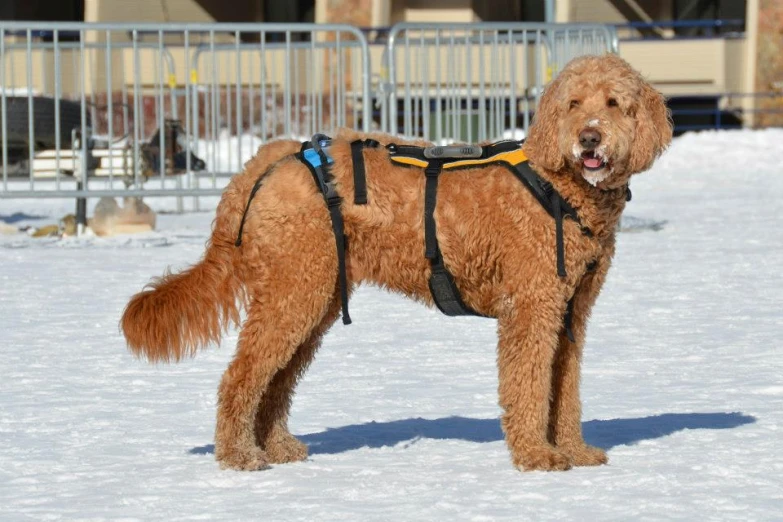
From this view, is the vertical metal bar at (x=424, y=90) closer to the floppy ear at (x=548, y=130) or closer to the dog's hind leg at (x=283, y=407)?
the dog's hind leg at (x=283, y=407)

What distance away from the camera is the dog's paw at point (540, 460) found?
5.34 m

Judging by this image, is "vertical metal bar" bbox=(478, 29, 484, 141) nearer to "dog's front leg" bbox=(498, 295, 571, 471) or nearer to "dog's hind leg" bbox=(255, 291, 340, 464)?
"dog's hind leg" bbox=(255, 291, 340, 464)

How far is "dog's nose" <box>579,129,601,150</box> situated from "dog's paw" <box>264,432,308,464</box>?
1.63 meters

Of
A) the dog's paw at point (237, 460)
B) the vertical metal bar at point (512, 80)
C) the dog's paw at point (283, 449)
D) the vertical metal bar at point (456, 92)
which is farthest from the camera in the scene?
the vertical metal bar at point (456, 92)

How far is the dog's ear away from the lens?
5254mm

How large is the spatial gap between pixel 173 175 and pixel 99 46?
2.93m

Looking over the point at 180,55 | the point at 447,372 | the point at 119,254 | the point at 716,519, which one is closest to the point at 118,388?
the point at 447,372

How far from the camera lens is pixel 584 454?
18.1ft

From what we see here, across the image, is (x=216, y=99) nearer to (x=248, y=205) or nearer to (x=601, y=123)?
(x=248, y=205)

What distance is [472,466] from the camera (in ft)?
18.0

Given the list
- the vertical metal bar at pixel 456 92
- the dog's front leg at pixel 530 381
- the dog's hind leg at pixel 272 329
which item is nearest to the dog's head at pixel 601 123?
the dog's front leg at pixel 530 381

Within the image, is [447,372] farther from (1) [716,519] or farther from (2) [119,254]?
(2) [119,254]

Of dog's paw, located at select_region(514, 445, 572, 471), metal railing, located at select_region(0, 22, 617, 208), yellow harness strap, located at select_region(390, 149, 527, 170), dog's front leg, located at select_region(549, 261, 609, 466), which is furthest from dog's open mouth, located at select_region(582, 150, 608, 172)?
metal railing, located at select_region(0, 22, 617, 208)

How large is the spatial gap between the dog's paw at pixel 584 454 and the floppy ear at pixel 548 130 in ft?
3.51
